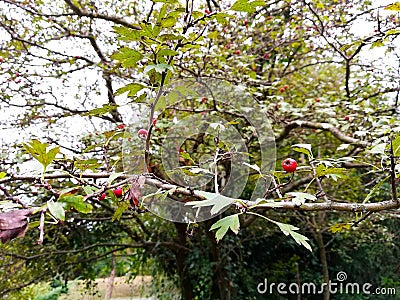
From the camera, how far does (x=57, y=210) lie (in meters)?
0.41

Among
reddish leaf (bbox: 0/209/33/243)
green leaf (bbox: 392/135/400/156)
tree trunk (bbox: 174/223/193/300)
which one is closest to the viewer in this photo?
reddish leaf (bbox: 0/209/33/243)

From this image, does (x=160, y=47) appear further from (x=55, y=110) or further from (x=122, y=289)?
(x=122, y=289)

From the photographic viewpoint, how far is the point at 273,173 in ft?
2.66

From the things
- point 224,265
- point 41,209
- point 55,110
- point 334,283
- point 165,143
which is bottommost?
point 334,283

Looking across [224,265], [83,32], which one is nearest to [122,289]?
[224,265]

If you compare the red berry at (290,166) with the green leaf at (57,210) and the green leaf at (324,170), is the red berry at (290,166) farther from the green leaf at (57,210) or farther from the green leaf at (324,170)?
the green leaf at (57,210)

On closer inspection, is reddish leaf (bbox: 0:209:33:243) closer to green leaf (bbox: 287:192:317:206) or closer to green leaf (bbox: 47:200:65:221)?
green leaf (bbox: 47:200:65:221)

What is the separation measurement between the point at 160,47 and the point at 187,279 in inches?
143

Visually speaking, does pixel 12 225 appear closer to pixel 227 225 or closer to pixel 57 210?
pixel 57 210

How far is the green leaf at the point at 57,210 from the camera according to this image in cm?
40

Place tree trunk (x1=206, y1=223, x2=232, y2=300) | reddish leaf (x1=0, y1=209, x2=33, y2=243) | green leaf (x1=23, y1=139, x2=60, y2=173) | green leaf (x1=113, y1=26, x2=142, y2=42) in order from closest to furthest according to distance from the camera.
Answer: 1. reddish leaf (x1=0, y1=209, x2=33, y2=243)
2. green leaf (x1=23, y1=139, x2=60, y2=173)
3. green leaf (x1=113, y1=26, x2=142, y2=42)
4. tree trunk (x1=206, y1=223, x2=232, y2=300)

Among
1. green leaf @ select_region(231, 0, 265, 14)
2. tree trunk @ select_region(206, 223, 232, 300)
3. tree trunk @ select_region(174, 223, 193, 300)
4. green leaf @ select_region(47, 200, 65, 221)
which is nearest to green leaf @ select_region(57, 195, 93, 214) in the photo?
green leaf @ select_region(47, 200, 65, 221)

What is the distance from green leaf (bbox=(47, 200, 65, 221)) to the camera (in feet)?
1.30

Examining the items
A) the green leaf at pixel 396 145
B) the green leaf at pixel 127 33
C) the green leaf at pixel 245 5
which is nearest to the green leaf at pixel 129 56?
the green leaf at pixel 127 33
